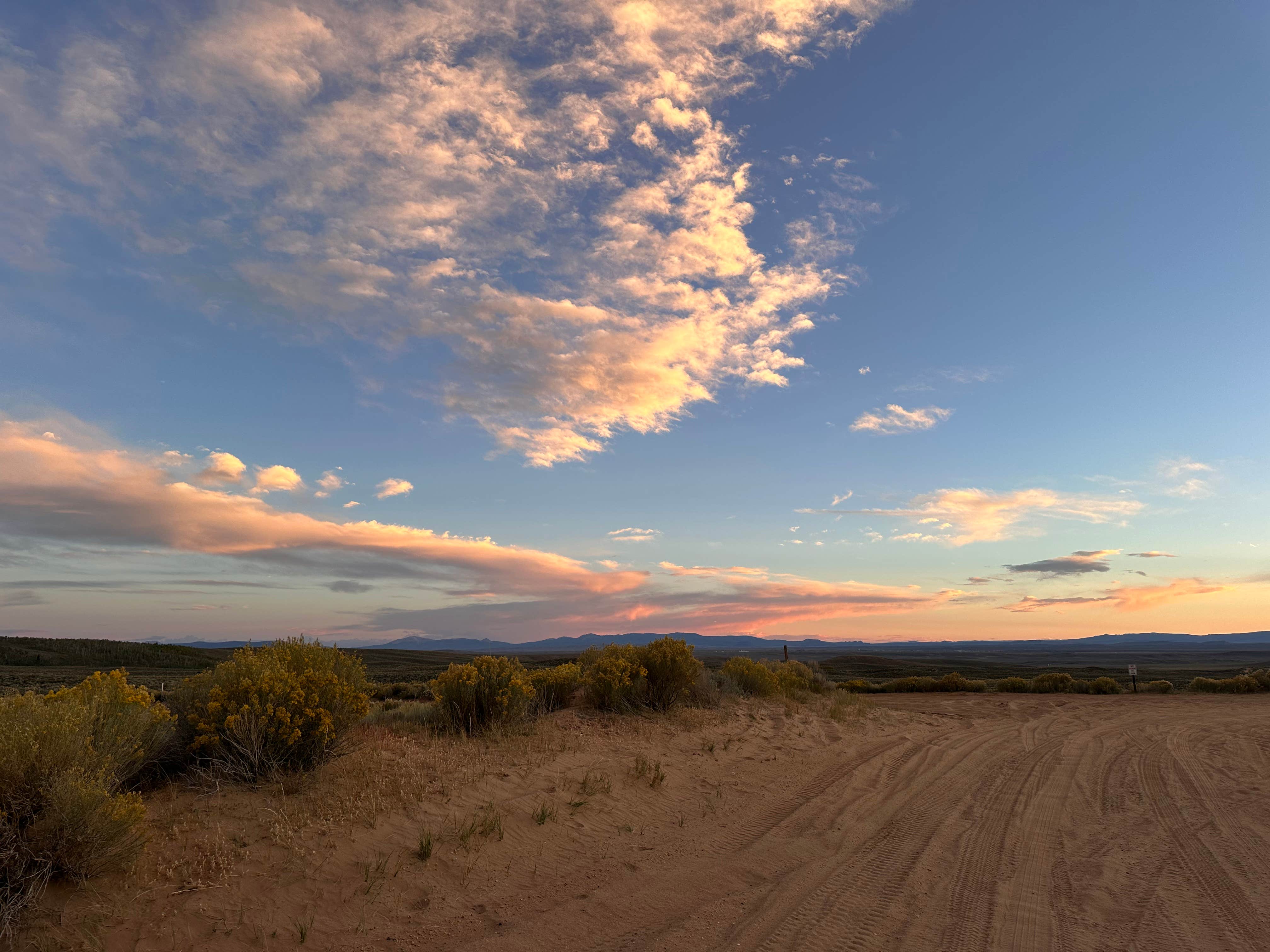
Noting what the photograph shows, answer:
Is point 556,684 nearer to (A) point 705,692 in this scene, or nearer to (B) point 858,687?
(A) point 705,692

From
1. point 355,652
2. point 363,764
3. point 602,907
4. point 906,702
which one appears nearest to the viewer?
point 602,907

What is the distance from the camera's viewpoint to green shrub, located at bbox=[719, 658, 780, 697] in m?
18.6

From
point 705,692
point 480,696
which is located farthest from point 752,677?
point 480,696

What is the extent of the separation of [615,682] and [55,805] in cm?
960

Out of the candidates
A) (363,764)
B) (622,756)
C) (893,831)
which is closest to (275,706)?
(363,764)

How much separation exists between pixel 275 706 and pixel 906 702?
2504 cm

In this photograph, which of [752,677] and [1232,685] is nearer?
[752,677]

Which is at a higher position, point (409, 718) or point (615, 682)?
point (615, 682)

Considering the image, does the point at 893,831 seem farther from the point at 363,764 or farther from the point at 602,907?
the point at 363,764

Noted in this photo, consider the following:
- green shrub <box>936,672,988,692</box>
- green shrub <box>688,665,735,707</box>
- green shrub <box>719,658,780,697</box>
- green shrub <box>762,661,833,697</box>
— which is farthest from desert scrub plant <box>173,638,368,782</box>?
green shrub <box>936,672,988,692</box>

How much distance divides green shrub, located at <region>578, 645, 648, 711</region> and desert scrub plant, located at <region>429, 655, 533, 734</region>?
2460mm

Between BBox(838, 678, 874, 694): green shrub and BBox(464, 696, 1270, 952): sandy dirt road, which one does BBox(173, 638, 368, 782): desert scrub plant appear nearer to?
BBox(464, 696, 1270, 952): sandy dirt road

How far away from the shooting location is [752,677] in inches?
748

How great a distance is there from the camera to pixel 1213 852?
24.2ft
